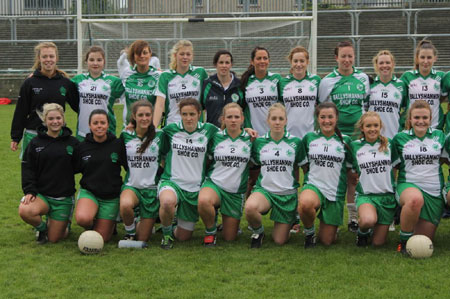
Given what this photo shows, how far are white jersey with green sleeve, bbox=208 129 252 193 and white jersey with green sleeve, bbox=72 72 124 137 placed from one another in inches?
46.6

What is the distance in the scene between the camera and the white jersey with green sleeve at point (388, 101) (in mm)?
6355

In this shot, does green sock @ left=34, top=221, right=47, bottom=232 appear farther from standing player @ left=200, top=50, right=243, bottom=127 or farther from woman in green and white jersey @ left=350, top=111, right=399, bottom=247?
woman in green and white jersey @ left=350, top=111, right=399, bottom=247

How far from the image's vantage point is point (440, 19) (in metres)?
20.2

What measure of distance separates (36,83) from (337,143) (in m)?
2.89

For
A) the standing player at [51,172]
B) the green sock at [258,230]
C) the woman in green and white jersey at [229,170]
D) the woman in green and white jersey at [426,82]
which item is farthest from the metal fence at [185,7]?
the green sock at [258,230]

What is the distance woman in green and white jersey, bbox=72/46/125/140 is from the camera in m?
6.49

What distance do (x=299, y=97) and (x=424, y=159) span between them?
1328mm

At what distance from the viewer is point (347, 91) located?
247 inches

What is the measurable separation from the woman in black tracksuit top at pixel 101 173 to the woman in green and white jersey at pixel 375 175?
210cm

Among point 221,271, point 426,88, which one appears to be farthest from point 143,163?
point 426,88

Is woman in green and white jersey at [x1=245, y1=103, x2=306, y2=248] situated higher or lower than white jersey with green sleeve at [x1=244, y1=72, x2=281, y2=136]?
lower

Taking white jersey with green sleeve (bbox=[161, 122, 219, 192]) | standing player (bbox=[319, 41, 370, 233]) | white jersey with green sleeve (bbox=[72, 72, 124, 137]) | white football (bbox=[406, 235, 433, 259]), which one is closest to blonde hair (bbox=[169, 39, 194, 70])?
white jersey with green sleeve (bbox=[72, 72, 124, 137])

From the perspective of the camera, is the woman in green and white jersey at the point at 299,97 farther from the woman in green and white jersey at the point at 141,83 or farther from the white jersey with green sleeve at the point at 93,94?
the white jersey with green sleeve at the point at 93,94

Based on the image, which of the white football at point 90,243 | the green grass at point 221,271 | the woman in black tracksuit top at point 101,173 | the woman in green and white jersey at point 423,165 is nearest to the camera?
the green grass at point 221,271
